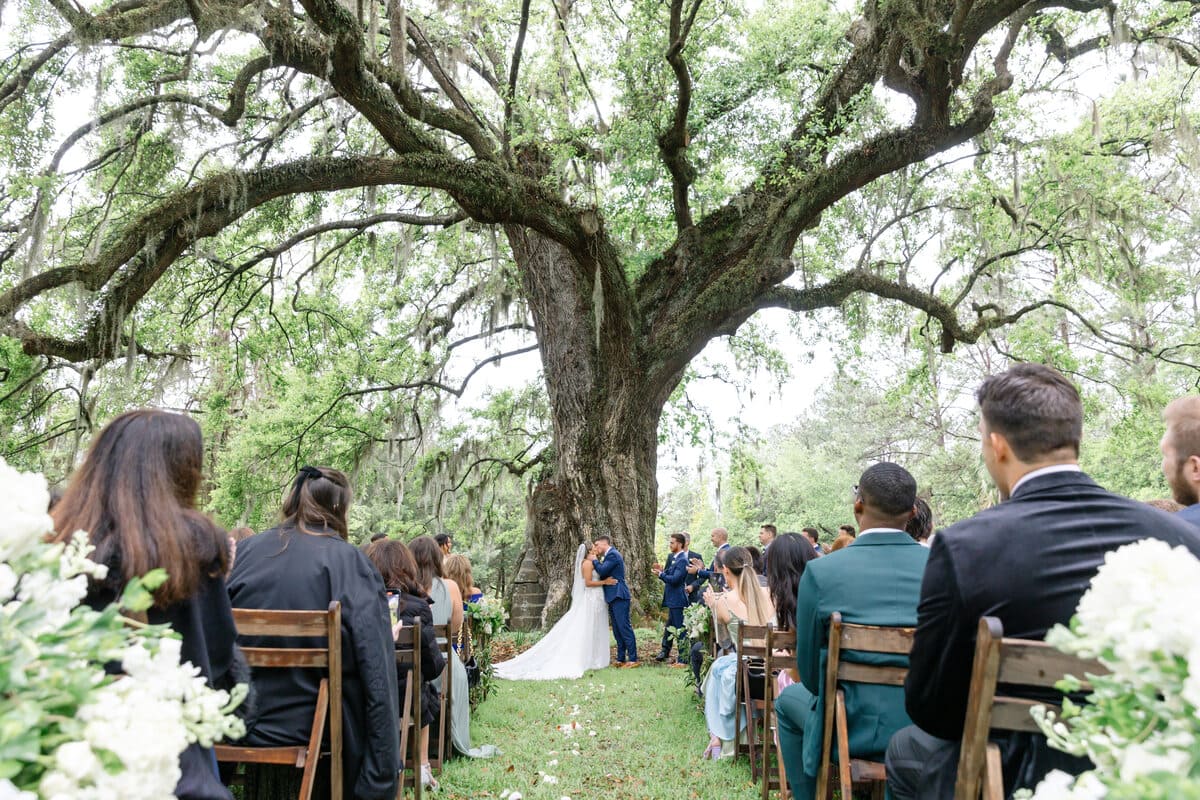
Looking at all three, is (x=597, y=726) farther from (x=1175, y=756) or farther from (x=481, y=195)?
(x=1175, y=756)

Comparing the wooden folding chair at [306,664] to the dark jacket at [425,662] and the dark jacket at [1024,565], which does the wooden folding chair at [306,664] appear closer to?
the dark jacket at [425,662]

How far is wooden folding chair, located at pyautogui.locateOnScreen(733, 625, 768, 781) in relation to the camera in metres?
5.04

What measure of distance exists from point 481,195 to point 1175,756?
846cm

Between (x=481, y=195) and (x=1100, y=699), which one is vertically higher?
(x=481, y=195)

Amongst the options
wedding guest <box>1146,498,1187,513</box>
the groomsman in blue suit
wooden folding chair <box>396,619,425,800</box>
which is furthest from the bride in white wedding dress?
wedding guest <box>1146,498,1187,513</box>

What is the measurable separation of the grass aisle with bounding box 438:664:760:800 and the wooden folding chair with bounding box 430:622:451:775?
0.10m

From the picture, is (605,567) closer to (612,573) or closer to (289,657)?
(612,573)

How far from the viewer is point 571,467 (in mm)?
11508

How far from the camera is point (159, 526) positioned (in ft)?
6.72

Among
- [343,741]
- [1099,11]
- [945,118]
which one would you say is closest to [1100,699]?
[343,741]

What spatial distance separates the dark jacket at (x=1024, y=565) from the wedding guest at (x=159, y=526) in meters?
1.82

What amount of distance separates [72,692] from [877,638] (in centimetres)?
266

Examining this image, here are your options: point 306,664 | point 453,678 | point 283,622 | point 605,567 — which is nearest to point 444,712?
point 453,678

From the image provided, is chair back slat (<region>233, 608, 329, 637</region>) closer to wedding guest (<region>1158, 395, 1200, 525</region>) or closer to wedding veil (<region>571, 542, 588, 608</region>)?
wedding guest (<region>1158, 395, 1200, 525</region>)
